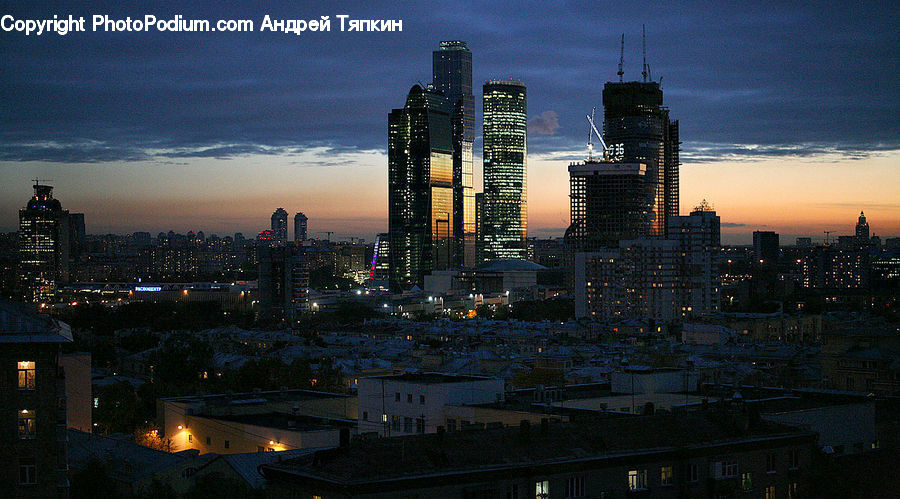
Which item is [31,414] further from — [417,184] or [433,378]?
[417,184]

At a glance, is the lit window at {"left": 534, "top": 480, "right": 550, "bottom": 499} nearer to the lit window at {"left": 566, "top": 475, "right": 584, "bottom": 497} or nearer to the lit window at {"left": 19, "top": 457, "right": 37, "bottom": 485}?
the lit window at {"left": 566, "top": 475, "right": 584, "bottom": 497}

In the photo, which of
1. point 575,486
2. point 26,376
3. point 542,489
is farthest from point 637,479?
point 26,376

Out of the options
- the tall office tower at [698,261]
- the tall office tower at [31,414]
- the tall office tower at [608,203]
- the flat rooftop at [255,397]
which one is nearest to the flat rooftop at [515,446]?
the tall office tower at [31,414]

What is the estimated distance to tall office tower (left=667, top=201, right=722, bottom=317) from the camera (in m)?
119

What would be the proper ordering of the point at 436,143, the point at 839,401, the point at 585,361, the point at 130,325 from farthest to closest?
1. the point at 436,143
2. the point at 130,325
3. the point at 585,361
4. the point at 839,401

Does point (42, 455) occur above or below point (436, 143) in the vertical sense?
below

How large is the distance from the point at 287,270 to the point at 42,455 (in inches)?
4027

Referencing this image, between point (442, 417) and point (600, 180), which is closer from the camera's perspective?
point (442, 417)

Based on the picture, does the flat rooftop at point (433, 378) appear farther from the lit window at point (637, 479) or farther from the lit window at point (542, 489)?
the lit window at point (542, 489)

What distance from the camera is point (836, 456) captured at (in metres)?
23.0

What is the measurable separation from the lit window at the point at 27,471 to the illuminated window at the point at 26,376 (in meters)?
1.08

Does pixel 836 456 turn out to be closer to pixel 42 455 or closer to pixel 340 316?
pixel 42 455

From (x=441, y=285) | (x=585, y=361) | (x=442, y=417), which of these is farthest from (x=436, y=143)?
(x=442, y=417)

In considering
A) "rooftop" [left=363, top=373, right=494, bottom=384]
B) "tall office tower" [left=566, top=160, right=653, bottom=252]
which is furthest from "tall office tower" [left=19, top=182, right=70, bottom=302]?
"rooftop" [left=363, top=373, right=494, bottom=384]
